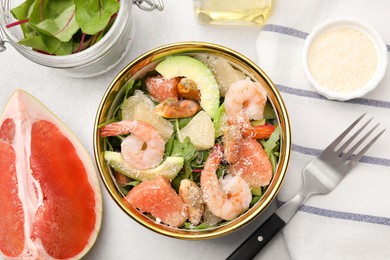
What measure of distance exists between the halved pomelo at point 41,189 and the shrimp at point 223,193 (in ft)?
1.01

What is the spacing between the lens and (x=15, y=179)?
55.9 inches

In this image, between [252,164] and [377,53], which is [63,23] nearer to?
[252,164]

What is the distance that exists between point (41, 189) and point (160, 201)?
0.95 ft

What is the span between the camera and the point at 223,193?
51.2 inches

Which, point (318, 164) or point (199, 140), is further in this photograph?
point (318, 164)

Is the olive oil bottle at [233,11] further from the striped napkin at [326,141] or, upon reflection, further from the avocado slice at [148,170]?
the avocado slice at [148,170]

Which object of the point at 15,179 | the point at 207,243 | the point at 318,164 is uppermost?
the point at 15,179

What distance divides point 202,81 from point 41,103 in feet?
1.31

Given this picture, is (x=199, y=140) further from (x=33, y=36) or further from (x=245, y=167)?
(x=33, y=36)

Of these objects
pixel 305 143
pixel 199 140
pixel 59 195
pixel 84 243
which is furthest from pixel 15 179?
pixel 305 143

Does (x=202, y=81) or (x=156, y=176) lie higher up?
(x=202, y=81)

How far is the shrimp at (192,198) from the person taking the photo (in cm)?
131

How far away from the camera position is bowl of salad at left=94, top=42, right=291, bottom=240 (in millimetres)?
1306

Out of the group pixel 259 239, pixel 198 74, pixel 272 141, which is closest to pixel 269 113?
pixel 272 141
